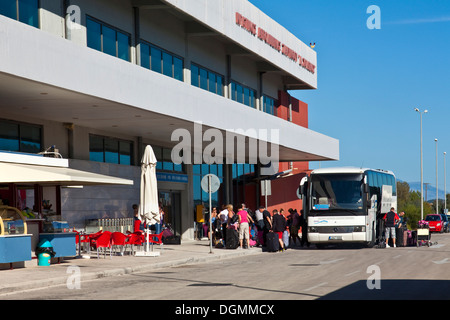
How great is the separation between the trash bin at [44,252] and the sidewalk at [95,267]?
253 millimetres

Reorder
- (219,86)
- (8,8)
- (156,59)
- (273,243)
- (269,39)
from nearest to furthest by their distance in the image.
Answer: (8,8)
(273,243)
(156,59)
(219,86)
(269,39)

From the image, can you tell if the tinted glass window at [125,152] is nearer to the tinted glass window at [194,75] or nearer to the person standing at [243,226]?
the tinted glass window at [194,75]

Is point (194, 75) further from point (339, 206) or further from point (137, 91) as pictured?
point (137, 91)

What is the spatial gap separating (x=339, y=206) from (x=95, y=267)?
12.9m

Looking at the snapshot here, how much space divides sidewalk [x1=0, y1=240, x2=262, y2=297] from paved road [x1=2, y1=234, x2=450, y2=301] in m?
0.47

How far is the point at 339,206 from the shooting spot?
2984 cm

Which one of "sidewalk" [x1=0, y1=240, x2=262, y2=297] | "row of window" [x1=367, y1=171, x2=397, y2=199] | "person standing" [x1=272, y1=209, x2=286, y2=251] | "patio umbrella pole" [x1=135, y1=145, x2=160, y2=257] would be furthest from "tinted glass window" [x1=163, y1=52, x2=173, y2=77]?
"row of window" [x1=367, y1=171, x2=397, y2=199]

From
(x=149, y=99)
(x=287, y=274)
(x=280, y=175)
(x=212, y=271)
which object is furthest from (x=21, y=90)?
(x=280, y=175)

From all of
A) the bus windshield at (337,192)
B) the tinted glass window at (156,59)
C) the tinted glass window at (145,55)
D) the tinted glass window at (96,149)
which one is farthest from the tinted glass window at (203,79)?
the bus windshield at (337,192)

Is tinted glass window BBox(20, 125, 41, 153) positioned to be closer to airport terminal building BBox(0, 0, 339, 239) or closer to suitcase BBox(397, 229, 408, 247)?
airport terminal building BBox(0, 0, 339, 239)

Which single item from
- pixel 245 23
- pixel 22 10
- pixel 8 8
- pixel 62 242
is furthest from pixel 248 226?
pixel 8 8

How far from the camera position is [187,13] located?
29.7 meters

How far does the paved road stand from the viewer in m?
13.2

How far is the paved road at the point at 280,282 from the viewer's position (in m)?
13.2
